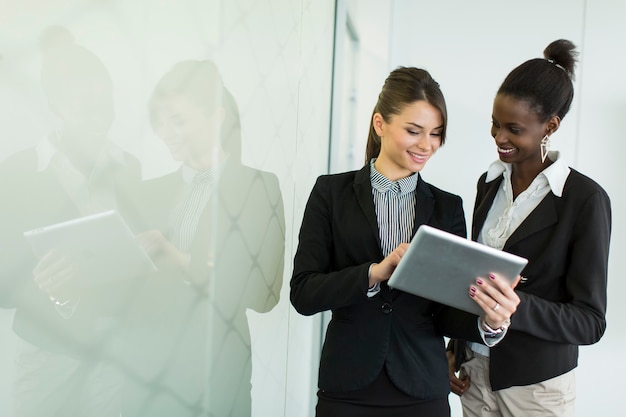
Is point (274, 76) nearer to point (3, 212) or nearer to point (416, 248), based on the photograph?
point (416, 248)

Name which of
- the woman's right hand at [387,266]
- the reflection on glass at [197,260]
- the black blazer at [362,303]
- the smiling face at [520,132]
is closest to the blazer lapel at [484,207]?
the smiling face at [520,132]

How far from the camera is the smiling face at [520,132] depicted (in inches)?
62.8

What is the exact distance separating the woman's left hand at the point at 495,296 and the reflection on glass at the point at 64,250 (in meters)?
0.72

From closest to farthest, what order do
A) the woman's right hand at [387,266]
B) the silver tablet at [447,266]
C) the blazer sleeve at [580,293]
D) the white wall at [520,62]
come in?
1. the silver tablet at [447,266]
2. the woman's right hand at [387,266]
3. the blazer sleeve at [580,293]
4. the white wall at [520,62]

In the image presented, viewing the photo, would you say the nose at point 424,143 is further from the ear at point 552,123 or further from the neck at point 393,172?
the ear at point 552,123

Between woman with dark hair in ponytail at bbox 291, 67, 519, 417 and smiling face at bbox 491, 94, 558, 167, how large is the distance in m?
0.19

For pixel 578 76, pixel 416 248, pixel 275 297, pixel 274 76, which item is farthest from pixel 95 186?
pixel 578 76

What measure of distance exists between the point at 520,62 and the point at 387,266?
6.89 feet

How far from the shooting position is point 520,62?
3.05 metres

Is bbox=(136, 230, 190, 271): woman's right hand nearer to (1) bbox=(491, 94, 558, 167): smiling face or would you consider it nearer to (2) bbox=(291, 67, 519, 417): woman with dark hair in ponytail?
(2) bbox=(291, 67, 519, 417): woman with dark hair in ponytail

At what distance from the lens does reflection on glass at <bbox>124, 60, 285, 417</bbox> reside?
3.33 feet

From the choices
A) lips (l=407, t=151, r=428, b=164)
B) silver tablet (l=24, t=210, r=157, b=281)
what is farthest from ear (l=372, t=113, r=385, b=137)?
silver tablet (l=24, t=210, r=157, b=281)

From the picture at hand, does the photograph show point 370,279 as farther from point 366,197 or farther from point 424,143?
point 424,143

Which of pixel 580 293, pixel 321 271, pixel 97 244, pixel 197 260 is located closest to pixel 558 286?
pixel 580 293
